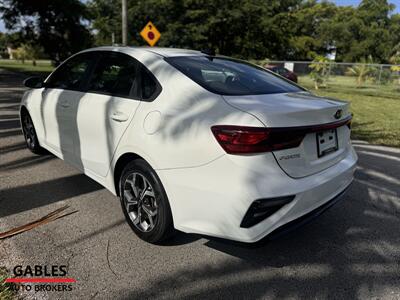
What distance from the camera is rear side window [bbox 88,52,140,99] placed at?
3.05 meters

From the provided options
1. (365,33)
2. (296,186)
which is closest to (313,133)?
(296,186)

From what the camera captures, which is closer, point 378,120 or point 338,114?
point 338,114

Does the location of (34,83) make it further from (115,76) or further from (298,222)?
(298,222)

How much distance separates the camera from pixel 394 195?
13.5 feet

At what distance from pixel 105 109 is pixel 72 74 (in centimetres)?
115

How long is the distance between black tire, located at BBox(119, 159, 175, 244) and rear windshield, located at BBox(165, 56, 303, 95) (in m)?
0.83

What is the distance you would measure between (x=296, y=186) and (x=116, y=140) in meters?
1.53

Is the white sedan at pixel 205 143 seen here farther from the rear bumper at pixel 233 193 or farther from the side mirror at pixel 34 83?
the side mirror at pixel 34 83

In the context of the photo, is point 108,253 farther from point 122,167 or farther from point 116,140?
point 116,140

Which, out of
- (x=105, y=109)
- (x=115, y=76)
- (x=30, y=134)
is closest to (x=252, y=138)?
(x=105, y=109)

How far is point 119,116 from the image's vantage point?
2.94 metres

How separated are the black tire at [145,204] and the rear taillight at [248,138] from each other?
26.3 inches

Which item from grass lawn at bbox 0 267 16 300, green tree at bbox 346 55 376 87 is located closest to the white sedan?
grass lawn at bbox 0 267 16 300

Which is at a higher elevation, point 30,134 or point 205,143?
point 205,143
